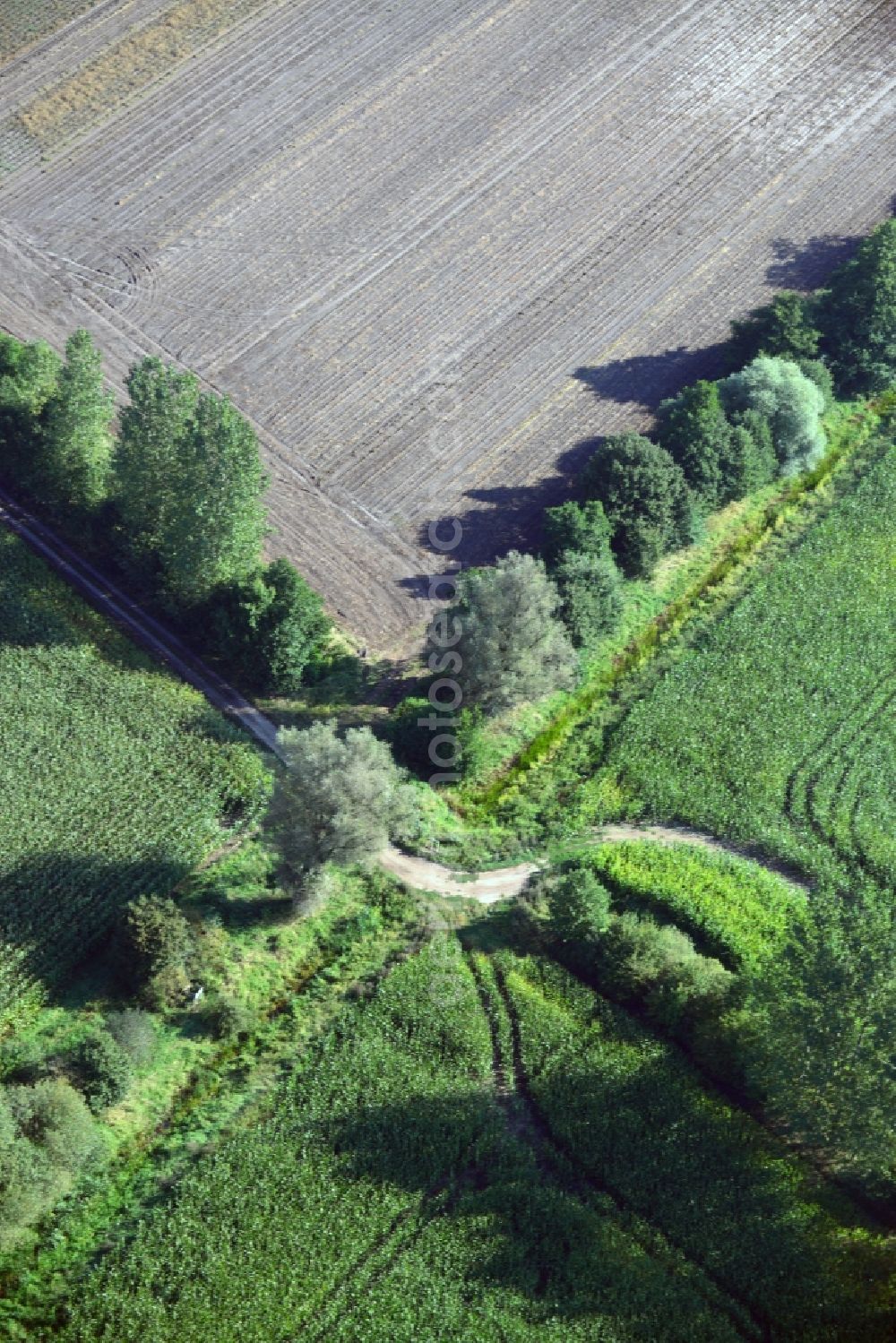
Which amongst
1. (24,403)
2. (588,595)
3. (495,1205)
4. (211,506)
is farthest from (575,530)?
(495,1205)

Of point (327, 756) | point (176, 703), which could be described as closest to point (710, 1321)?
point (327, 756)

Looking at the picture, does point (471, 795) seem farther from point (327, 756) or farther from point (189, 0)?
point (189, 0)

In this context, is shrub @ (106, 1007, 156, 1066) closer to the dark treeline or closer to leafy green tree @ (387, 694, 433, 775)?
leafy green tree @ (387, 694, 433, 775)

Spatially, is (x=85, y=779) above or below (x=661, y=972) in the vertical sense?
above

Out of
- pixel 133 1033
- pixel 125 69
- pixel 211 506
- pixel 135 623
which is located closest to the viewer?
pixel 133 1033

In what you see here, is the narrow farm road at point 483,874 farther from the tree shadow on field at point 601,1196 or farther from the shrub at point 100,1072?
the shrub at point 100,1072

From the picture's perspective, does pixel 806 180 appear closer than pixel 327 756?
No

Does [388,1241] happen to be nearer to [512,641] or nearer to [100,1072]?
[100,1072]
